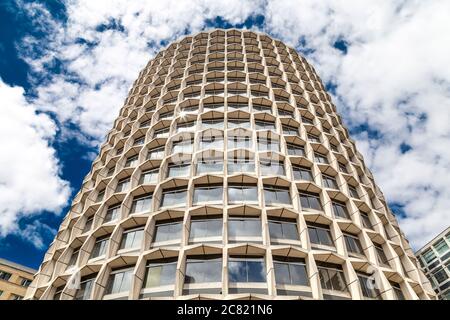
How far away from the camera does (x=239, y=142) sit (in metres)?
27.0

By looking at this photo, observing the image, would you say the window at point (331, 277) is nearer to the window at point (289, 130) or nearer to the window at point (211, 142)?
the window at point (211, 142)

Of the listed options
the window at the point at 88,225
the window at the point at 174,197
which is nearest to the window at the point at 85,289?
the window at the point at 88,225

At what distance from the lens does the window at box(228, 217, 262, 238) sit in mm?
20750

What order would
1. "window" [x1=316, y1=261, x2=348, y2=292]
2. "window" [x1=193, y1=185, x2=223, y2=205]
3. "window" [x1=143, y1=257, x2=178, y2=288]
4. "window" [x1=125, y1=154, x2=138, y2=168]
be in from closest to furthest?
1. "window" [x1=143, y1=257, x2=178, y2=288]
2. "window" [x1=316, y1=261, x2=348, y2=292]
3. "window" [x1=193, y1=185, x2=223, y2=205]
4. "window" [x1=125, y1=154, x2=138, y2=168]

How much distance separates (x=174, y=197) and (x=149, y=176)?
4.27 metres

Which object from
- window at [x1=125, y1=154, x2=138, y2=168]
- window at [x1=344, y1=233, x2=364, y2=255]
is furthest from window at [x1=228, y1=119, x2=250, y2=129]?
window at [x1=344, y1=233, x2=364, y2=255]

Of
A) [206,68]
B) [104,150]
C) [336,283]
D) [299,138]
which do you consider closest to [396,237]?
[336,283]

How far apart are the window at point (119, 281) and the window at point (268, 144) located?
14.7 metres

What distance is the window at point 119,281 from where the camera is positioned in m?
19.0

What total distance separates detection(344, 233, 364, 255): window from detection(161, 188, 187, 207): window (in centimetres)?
1253

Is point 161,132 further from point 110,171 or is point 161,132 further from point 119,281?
point 119,281

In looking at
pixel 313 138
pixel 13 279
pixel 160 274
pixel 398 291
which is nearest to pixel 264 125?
pixel 313 138

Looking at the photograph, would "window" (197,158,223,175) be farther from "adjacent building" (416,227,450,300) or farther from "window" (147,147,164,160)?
"adjacent building" (416,227,450,300)
